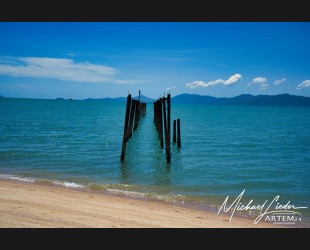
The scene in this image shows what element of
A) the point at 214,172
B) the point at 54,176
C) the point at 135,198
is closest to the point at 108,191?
the point at 135,198

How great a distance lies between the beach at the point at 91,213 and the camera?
6976 millimetres

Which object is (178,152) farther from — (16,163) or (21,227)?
(21,227)

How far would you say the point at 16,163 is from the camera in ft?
50.2

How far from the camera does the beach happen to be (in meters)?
6.98

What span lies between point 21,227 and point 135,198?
4322mm
